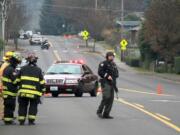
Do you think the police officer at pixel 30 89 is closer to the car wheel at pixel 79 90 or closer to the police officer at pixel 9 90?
the police officer at pixel 9 90

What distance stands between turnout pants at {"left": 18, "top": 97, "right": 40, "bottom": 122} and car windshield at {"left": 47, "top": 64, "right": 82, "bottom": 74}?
43.9ft

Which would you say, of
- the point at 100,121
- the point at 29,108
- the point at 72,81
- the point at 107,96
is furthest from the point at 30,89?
the point at 72,81

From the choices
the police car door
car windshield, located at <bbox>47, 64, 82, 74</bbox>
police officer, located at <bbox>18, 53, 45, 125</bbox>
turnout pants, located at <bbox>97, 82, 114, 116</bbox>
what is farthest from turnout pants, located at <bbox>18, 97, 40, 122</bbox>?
car windshield, located at <bbox>47, 64, 82, 74</bbox>

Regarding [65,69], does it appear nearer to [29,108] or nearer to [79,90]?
[79,90]

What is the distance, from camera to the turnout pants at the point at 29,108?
16.7 m

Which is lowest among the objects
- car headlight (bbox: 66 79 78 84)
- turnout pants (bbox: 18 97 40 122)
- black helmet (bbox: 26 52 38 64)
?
car headlight (bbox: 66 79 78 84)

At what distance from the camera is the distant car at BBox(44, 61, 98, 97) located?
97.5 feet

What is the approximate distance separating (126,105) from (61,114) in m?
4.30

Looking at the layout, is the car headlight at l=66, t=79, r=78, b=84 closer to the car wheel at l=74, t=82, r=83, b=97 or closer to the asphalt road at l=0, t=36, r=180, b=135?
the car wheel at l=74, t=82, r=83, b=97

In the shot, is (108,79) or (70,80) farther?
(70,80)

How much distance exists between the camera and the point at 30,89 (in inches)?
655

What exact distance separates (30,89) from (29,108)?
48 cm

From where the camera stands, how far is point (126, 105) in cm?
2386

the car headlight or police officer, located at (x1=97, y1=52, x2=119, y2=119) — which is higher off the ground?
police officer, located at (x1=97, y1=52, x2=119, y2=119)
